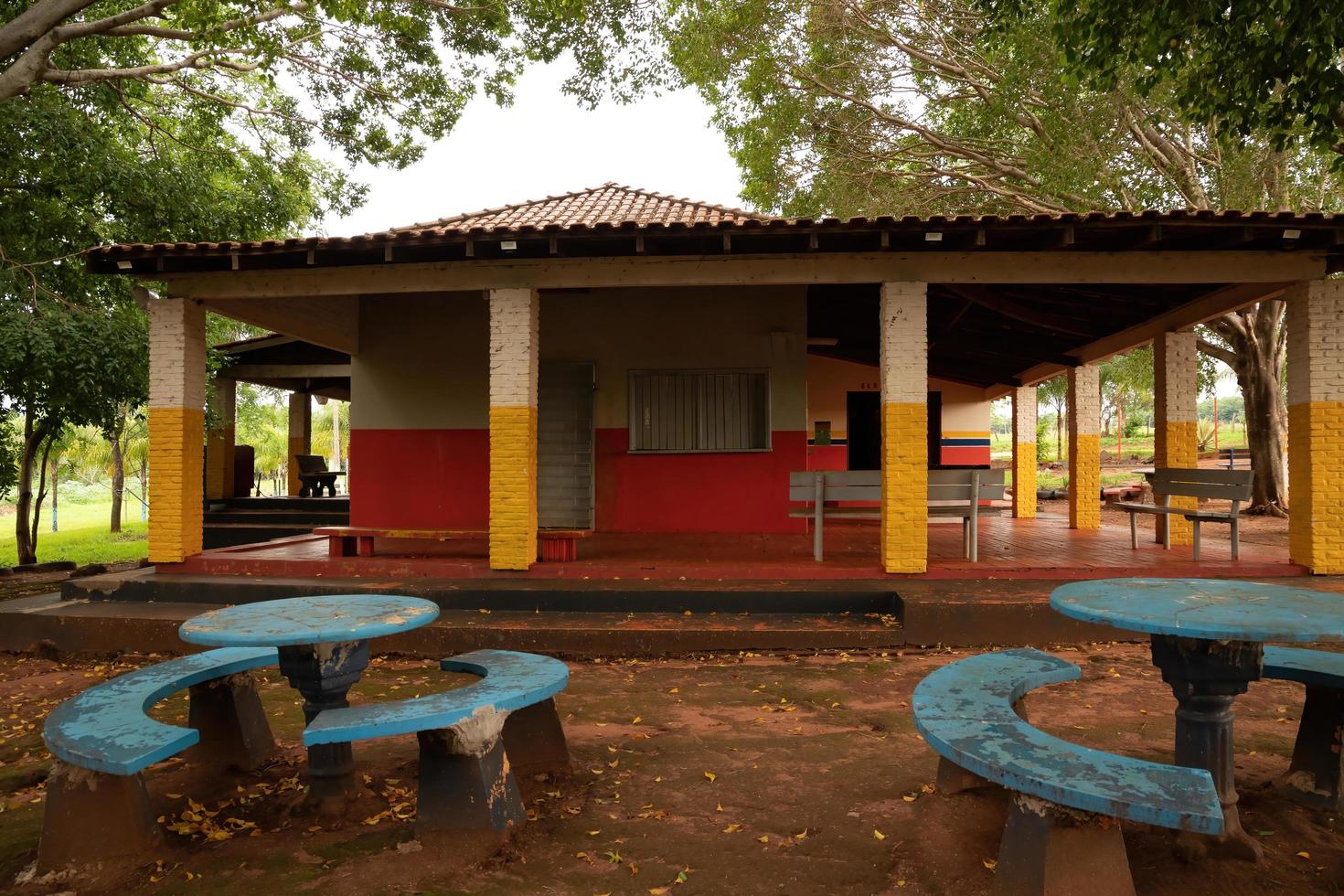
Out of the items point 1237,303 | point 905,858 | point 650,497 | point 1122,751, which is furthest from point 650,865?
point 1237,303

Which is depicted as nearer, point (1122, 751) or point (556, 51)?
point (1122, 751)

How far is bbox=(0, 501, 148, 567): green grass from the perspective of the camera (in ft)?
59.5

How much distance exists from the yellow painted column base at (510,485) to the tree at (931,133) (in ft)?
29.7

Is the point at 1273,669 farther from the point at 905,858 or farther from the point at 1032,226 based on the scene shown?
the point at 1032,226

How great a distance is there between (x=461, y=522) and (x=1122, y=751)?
7.60 meters

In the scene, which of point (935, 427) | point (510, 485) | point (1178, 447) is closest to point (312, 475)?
point (510, 485)

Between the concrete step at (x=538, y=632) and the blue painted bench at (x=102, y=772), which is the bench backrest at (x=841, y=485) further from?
the blue painted bench at (x=102, y=772)

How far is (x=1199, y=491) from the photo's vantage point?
757 cm

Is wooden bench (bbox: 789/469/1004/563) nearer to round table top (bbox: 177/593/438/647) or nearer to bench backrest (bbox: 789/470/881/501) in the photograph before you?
bench backrest (bbox: 789/470/881/501)

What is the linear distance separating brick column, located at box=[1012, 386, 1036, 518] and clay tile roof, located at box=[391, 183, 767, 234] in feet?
22.1

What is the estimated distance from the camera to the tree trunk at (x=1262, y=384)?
13875 millimetres

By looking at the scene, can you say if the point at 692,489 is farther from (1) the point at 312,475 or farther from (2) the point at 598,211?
(1) the point at 312,475

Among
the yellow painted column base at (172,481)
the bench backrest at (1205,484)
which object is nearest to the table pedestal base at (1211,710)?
the bench backrest at (1205,484)

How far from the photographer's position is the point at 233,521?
13.9 meters
